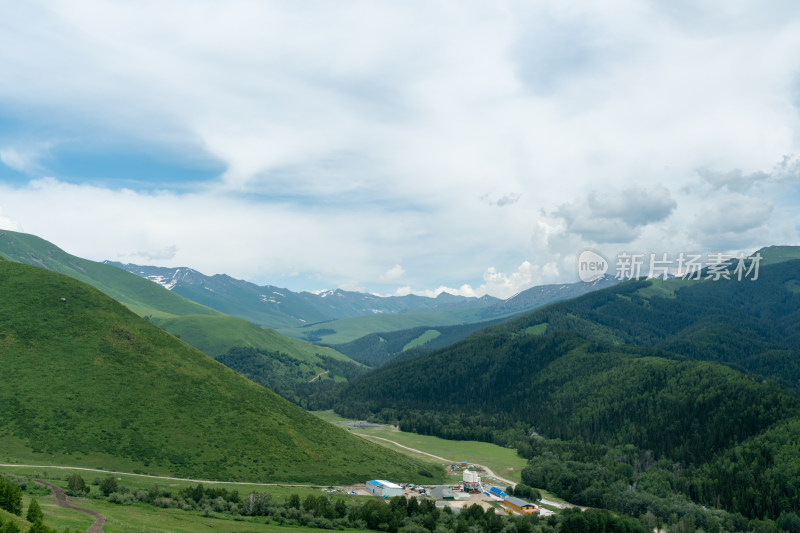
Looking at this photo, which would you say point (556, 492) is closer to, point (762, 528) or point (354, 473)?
point (762, 528)

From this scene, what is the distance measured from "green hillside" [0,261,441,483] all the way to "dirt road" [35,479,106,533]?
35.5m

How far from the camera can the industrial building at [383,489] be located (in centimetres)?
14462

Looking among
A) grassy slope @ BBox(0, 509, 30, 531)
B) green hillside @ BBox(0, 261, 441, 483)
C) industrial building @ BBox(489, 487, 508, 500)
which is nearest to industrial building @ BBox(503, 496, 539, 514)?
industrial building @ BBox(489, 487, 508, 500)

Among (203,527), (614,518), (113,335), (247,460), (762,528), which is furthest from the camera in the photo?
(113,335)

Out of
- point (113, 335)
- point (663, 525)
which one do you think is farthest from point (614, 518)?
point (113, 335)

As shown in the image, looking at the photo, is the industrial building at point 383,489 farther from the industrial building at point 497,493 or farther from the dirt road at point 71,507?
the dirt road at point 71,507

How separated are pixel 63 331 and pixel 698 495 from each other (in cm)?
22885

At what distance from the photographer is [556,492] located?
180m

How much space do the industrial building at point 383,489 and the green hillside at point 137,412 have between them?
34.3 ft

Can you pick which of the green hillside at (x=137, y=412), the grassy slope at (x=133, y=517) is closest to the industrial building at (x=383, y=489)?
the green hillside at (x=137, y=412)

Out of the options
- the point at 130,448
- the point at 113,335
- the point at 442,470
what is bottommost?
the point at 442,470

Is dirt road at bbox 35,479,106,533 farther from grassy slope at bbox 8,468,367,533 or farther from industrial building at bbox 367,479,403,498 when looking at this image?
industrial building at bbox 367,479,403,498

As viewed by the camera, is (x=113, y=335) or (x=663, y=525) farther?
(x=113, y=335)

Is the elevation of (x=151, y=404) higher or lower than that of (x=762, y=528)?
higher
